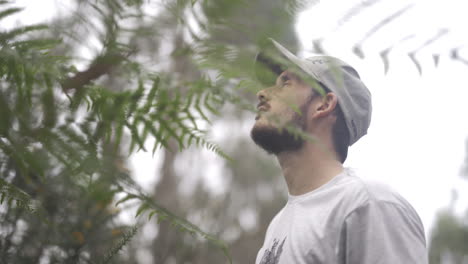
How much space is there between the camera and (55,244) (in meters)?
1.43

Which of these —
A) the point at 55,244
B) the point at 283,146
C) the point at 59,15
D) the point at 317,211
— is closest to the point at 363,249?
the point at 317,211

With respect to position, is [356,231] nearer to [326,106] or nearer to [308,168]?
[308,168]

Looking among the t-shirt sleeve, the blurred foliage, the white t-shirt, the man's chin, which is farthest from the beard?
the blurred foliage

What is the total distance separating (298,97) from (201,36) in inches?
37.7

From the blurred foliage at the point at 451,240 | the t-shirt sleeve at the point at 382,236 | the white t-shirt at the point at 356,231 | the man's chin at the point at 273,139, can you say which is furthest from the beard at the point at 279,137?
the blurred foliage at the point at 451,240

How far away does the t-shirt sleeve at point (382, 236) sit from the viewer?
993 millimetres

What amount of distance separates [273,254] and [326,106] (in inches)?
21.4

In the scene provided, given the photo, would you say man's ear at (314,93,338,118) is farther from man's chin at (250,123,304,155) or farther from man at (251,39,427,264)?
man's chin at (250,123,304,155)

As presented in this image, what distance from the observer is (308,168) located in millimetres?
1437

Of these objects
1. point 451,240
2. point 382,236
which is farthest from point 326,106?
point 451,240

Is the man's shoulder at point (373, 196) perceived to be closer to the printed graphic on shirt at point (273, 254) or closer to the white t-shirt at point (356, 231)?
the white t-shirt at point (356, 231)

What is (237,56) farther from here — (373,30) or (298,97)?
(298,97)

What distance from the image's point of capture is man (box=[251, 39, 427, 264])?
3.30 ft

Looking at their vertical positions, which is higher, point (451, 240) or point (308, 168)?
point (308, 168)
